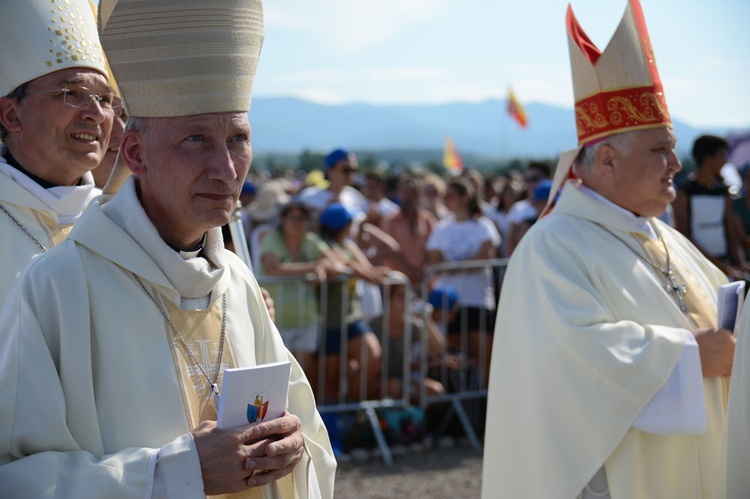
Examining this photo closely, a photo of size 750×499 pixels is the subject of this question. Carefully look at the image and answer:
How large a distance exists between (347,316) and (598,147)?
3.45 metres

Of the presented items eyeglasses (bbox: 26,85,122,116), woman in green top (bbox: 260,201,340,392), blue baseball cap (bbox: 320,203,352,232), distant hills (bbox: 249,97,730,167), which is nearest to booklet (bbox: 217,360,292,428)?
eyeglasses (bbox: 26,85,122,116)

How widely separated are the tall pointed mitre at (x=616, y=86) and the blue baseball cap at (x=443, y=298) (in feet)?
12.2

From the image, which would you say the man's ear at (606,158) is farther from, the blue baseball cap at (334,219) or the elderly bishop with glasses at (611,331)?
the blue baseball cap at (334,219)

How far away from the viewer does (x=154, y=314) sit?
90.9 inches

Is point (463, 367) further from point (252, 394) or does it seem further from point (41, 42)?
point (252, 394)

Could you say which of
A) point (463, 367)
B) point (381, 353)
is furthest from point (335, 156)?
point (463, 367)

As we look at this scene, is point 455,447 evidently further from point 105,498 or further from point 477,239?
point 105,498

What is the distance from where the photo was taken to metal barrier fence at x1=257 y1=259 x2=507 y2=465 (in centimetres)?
704

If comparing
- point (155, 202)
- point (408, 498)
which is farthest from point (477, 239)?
point (155, 202)

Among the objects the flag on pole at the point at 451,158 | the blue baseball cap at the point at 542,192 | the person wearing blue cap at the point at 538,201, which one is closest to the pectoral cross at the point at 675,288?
the person wearing blue cap at the point at 538,201

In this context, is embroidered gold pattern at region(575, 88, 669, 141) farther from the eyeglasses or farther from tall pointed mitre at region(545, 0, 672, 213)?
the eyeglasses

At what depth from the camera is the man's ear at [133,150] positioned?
2.34 meters

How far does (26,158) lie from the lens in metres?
3.15

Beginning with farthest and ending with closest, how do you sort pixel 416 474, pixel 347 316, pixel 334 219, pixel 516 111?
1. pixel 516 111
2. pixel 334 219
3. pixel 347 316
4. pixel 416 474
